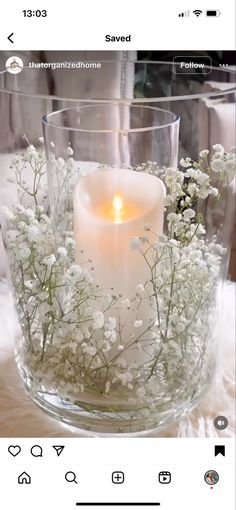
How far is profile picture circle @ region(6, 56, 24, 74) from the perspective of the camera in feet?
1.53

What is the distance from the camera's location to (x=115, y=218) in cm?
43

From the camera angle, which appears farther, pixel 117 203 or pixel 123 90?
pixel 123 90

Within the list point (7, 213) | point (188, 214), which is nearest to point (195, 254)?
point (188, 214)

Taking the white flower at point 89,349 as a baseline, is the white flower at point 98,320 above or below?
above
